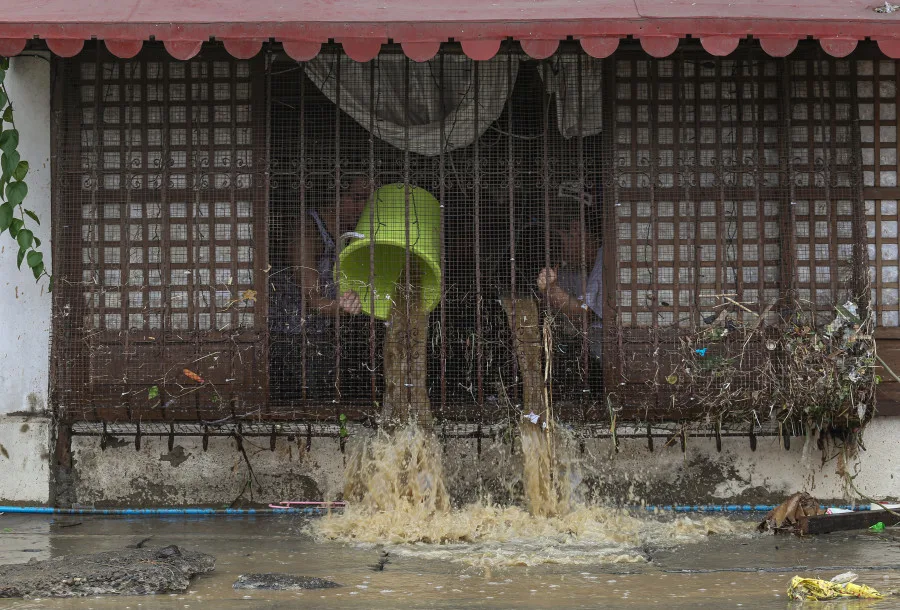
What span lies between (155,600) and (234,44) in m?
2.99

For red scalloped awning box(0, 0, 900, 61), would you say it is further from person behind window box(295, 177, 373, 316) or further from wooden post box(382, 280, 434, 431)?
wooden post box(382, 280, 434, 431)

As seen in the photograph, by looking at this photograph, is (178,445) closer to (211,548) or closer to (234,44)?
(211,548)

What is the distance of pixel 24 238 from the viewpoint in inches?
253

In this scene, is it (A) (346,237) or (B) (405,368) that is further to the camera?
(A) (346,237)

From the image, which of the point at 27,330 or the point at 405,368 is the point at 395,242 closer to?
the point at 405,368

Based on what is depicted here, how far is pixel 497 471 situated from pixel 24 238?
3258 millimetres

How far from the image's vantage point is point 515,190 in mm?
6766

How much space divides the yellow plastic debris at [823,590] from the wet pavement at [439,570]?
2.4 inches

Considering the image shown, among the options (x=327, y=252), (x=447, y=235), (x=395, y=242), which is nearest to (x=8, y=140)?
(x=327, y=252)

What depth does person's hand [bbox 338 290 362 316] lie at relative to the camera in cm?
677

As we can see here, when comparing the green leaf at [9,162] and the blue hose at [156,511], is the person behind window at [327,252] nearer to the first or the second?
the blue hose at [156,511]

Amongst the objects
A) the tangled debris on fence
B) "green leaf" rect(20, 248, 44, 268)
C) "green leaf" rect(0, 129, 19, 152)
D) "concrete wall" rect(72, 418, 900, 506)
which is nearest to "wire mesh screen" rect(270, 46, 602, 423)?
"concrete wall" rect(72, 418, 900, 506)

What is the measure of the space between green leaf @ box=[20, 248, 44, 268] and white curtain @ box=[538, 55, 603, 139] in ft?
11.0

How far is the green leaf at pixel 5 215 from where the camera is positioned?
6.38 m
